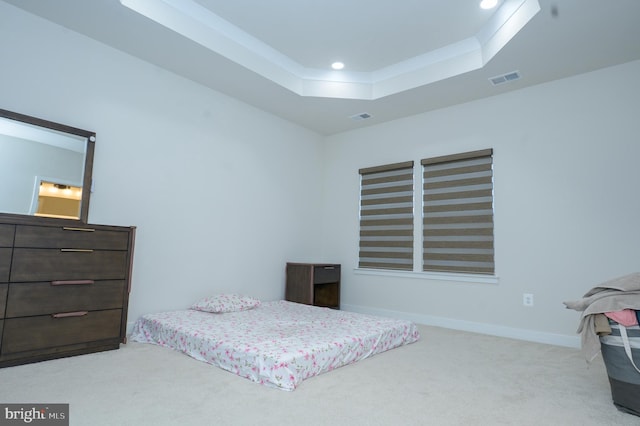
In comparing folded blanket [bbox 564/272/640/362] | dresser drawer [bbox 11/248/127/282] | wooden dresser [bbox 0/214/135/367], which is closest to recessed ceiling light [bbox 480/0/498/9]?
folded blanket [bbox 564/272/640/362]

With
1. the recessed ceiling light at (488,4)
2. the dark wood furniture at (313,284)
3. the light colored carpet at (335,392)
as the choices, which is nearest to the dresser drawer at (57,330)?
the light colored carpet at (335,392)

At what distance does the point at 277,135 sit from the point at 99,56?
2.11 metres

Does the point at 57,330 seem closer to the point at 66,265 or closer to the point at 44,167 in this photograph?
the point at 66,265

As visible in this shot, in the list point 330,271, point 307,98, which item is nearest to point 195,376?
point 330,271

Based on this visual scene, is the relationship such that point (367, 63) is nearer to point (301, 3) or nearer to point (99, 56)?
point (301, 3)

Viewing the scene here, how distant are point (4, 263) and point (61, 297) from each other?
15.4 inches

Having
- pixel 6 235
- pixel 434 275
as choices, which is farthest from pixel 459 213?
pixel 6 235

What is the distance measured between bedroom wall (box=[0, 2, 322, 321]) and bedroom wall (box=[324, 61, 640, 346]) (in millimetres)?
1679

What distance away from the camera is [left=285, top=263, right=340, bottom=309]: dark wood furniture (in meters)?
4.34

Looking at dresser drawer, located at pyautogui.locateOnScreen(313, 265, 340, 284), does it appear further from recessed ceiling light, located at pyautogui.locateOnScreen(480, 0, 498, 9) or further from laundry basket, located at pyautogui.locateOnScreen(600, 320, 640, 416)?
recessed ceiling light, located at pyautogui.locateOnScreen(480, 0, 498, 9)

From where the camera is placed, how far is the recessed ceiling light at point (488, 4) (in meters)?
2.86

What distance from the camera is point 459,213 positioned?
13.4ft

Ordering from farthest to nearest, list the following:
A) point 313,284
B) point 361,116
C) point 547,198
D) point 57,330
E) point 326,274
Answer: point 361,116, point 326,274, point 313,284, point 547,198, point 57,330

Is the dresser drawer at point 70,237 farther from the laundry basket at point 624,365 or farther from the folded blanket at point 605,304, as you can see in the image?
the laundry basket at point 624,365
